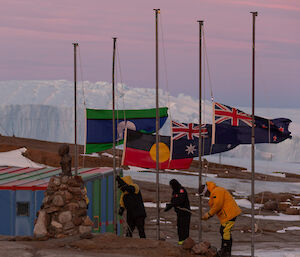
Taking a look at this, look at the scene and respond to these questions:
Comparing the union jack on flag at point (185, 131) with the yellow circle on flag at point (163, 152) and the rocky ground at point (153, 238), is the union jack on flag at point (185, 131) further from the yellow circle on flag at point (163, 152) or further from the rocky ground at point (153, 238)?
the rocky ground at point (153, 238)

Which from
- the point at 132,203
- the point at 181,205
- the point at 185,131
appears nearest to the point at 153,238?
the point at 185,131

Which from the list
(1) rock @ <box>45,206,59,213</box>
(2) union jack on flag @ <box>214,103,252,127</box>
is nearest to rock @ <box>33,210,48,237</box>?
(1) rock @ <box>45,206,59,213</box>

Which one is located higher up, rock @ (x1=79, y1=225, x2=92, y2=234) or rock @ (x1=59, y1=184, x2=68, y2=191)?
rock @ (x1=59, y1=184, x2=68, y2=191)

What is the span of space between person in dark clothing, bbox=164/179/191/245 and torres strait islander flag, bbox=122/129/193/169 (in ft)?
19.5

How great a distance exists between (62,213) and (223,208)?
3.99 metres

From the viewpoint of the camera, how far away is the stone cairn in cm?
1742

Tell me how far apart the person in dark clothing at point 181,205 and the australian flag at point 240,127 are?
8.10 ft

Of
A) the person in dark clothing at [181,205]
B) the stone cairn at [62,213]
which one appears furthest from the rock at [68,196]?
the person in dark clothing at [181,205]

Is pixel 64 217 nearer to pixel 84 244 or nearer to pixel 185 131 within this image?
pixel 84 244

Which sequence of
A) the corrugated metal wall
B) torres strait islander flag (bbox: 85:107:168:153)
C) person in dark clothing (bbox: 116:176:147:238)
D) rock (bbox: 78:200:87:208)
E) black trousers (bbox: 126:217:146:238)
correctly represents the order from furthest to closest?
torres strait islander flag (bbox: 85:107:168:153), the corrugated metal wall, black trousers (bbox: 126:217:146:238), person in dark clothing (bbox: 116:176:147:238), rock (bbox: 78:200:87:208)

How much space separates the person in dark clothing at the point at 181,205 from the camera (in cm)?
1783

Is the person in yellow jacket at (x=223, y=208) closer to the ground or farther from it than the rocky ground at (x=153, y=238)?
farther from it

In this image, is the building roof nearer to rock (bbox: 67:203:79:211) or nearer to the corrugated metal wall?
the corrugated metal wall

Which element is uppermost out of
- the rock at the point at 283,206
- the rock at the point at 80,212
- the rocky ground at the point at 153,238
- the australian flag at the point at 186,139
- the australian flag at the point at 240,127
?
the australian flag at the point at 240,127
